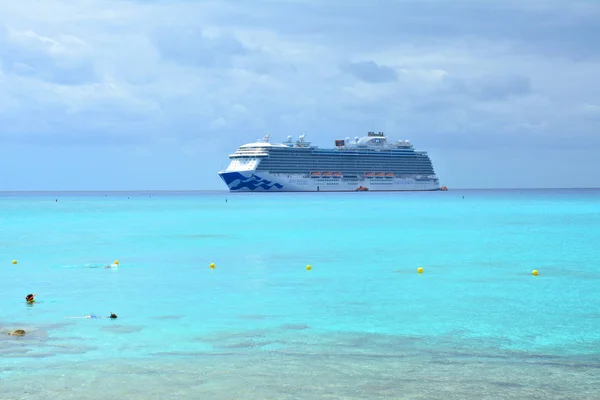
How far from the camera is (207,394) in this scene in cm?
996

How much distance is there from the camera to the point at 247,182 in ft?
454

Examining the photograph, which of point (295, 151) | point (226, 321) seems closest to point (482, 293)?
point (226, 321)

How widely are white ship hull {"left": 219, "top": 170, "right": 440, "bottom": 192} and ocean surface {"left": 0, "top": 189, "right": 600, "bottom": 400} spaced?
105 meters

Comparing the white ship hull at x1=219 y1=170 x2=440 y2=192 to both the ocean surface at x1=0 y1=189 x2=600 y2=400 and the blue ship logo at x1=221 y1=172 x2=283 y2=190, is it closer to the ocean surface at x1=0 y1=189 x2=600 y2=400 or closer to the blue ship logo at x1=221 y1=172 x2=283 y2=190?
the blue ship logo at x1=221 y1=172 x2=283 y2=190

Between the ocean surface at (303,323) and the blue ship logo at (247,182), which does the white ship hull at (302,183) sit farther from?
the ocean surface at (303,323)

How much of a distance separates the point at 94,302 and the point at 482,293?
30.8 feet

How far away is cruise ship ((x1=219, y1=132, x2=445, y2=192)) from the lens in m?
136

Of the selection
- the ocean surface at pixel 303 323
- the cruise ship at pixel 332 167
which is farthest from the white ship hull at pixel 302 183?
the ocean surface at pixel 303 323

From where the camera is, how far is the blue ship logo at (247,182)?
13688 centimetres

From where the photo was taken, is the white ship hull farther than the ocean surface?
Yes

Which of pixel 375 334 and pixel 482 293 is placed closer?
pixel 375 334

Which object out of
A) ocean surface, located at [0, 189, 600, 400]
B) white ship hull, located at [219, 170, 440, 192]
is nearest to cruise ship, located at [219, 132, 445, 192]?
white ship hull, located at [219, 170, 440, 192]

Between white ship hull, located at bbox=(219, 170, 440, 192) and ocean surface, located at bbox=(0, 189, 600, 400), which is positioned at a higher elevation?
white ship hull, located at bbox=(219, 170, 440, 192)

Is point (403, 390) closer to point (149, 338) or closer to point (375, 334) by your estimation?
point (375, 334)
